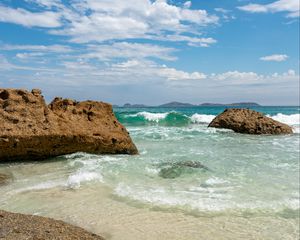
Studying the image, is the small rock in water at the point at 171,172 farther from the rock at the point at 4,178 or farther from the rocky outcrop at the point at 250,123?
the rocky outcrop at the point at 250,123

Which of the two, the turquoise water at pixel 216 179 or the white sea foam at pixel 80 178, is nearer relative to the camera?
the turquoise water at pixel 216 179

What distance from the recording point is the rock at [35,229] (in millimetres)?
3904

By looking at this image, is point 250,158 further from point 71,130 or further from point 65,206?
point 65,206

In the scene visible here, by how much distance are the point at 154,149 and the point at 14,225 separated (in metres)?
8.12

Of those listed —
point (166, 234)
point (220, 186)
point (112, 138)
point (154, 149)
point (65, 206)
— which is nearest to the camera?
point (166, 234)

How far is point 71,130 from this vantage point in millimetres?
9680

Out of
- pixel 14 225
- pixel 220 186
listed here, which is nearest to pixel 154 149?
pixel 220 186

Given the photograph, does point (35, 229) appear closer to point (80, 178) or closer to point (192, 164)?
point (80, 178)

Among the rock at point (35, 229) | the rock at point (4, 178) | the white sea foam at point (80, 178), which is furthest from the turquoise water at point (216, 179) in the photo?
the rock at point (4, 178)

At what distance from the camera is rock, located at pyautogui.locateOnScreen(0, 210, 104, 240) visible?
390cm

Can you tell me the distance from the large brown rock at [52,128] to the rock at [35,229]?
458 centimetres

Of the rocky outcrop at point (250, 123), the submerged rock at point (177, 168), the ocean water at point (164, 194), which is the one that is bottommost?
the ocean water at point (164, 194)

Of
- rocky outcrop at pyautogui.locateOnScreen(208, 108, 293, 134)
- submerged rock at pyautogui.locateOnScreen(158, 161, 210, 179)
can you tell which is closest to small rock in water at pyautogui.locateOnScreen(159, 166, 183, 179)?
submerged rock at pyautogui.locateOnScreen(158, 161, 210, 179)

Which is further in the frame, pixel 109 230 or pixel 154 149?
pixel 154 149
